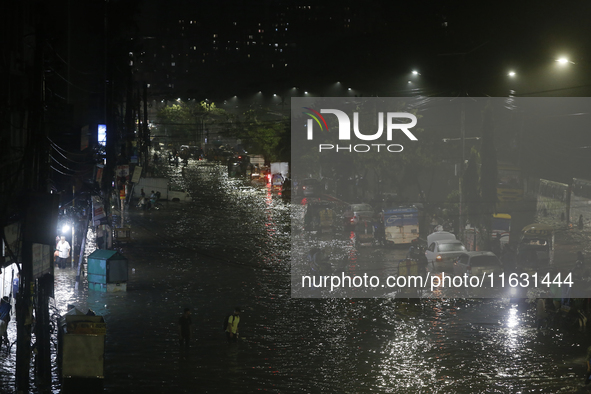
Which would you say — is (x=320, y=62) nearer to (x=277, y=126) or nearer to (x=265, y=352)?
(x=277, y=126)

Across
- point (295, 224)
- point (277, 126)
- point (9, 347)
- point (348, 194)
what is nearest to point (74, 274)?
point (9, 347)

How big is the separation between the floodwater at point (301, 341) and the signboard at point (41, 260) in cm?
239

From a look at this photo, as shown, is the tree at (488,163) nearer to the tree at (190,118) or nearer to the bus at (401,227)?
the bus at (401,227)

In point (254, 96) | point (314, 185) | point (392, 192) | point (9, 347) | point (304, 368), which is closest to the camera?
point (304, 368)

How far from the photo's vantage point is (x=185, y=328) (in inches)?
556

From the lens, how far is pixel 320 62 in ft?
412

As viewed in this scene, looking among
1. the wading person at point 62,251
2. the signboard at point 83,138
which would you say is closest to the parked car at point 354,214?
the signboard at point 83,138

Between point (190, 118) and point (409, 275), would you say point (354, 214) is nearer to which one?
Result: point (409, 275)

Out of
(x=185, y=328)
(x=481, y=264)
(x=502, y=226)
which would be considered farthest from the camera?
(x=502, y=226)

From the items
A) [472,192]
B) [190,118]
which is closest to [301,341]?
[472,192]

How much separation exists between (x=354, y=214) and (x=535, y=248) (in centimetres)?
1211

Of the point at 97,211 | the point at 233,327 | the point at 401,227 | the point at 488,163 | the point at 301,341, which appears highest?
the point at 488,163

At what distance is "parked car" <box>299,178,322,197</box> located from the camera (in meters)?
50.0

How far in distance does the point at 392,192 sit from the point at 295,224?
11614mm
